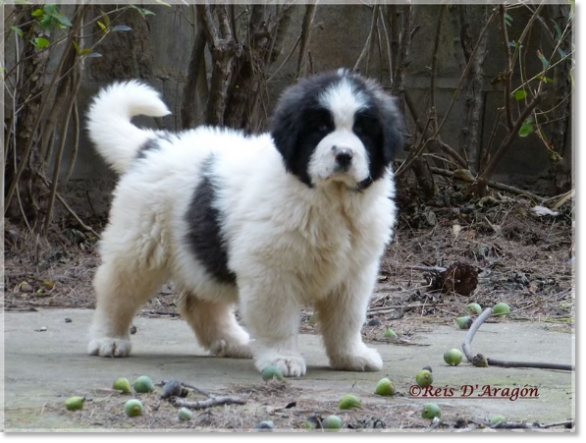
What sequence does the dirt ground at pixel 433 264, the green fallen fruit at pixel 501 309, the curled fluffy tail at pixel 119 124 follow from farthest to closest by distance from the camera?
the dirt ground at pixel 433 264, the green fallen fruit at pixel 501 309, the curled fluffy tail at pixel 119 124

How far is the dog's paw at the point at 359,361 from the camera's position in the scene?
465 cm

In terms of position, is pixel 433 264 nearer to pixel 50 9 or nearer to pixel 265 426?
pixel 50 9

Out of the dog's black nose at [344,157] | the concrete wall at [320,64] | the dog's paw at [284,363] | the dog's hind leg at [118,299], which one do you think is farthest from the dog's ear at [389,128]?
the concrete wall at [320,64]

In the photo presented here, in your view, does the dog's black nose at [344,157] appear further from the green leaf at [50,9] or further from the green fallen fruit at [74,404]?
the green leaf at [50,9]

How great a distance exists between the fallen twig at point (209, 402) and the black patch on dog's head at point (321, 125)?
3.96 ft

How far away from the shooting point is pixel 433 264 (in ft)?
25.3

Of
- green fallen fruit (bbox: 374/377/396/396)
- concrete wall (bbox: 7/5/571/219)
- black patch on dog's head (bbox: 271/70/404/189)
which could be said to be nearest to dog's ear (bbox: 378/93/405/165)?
black patch on dog's head (bbox: 271/70/404/189)

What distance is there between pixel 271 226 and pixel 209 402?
112 cm

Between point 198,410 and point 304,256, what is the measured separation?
3.71 feet

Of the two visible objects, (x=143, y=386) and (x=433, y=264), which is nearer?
(x=143, y=386)

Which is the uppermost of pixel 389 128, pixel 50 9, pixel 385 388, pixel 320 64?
pixel 50 9

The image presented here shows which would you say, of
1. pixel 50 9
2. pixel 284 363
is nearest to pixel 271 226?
pixel 284 363

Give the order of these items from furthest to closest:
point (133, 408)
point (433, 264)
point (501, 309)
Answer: point (433, 264)
point (501, 309)
point (133, 408)

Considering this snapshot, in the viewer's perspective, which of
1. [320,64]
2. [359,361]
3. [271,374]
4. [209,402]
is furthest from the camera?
[320,64]
